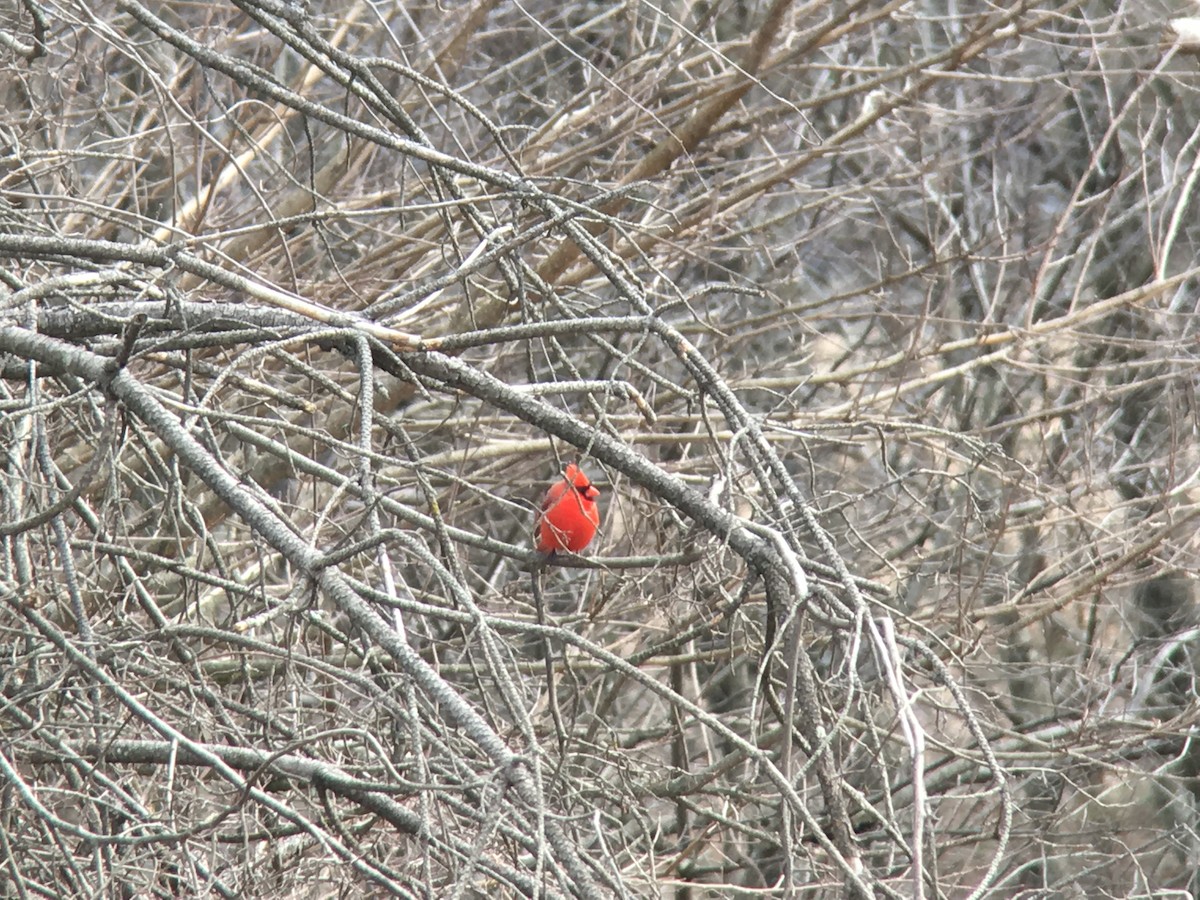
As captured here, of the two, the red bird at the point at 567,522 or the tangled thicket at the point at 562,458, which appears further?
the red bird at the point at 567,522

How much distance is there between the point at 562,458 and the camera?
7.14 metres

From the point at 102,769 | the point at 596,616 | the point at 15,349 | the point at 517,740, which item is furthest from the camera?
the point at 596,616

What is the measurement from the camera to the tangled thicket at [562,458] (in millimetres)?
Result: 2852

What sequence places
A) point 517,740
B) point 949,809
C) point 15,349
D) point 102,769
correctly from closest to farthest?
point 15,349
point 102,769
point 517,740
point 949,809

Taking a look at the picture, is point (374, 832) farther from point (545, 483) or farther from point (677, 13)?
point (677, 13)

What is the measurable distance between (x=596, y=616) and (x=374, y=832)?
2549mm

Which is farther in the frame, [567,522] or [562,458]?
[562,458]

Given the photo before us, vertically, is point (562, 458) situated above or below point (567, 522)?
below

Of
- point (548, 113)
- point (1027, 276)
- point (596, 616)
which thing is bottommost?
point (596, 616)

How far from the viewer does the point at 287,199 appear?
6.55 m

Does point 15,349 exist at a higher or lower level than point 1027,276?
higher

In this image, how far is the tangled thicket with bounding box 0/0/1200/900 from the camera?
285cm

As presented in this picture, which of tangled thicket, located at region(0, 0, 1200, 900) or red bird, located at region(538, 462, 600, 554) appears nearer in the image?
tangled thicket, located at region(0, 0, 1200, 900)

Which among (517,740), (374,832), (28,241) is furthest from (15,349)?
(517,740)
